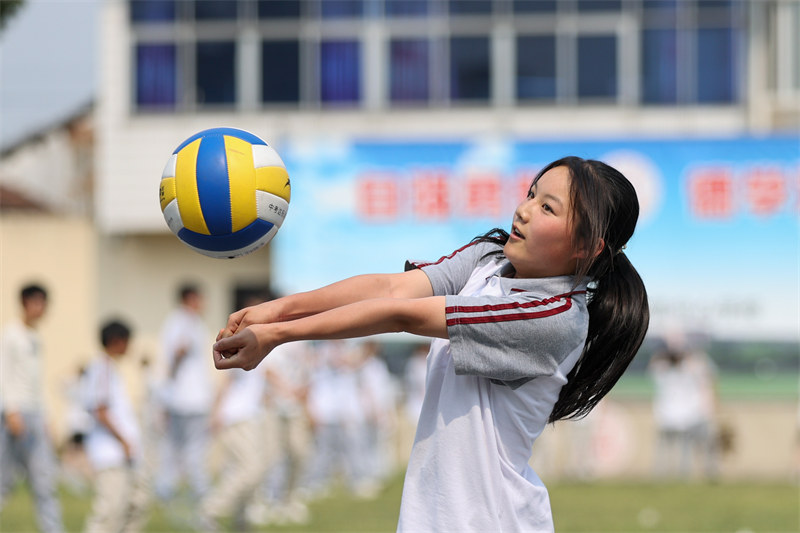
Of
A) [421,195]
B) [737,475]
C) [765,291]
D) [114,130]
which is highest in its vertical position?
[114,130]

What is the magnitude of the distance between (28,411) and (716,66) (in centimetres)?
1585

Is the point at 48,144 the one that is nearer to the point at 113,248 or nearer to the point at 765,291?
the point at 113,248

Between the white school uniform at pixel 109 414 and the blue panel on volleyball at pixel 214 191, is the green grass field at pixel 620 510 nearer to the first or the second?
the white school uniform at pixel 109 414

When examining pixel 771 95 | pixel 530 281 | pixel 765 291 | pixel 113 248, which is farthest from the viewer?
pixel 113 248

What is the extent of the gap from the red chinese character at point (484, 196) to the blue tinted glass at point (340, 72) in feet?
14.6

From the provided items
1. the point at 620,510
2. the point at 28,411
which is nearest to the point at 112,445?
the point at 28,411

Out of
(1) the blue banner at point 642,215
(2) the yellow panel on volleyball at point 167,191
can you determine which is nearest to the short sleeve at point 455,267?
(2) the yellow panel on volleyball at point 167,191

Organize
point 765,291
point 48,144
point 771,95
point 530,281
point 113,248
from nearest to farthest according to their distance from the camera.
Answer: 1. point 530,281
2. point 765,291
3. point 771,95
4. point 113,248
5. point 48,144

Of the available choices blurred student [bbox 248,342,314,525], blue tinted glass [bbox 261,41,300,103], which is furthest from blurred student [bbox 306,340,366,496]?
blue tinted glass [bbox 261,41,300,103]

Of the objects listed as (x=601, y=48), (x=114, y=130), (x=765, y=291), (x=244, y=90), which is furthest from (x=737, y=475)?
(x=114, y=130)

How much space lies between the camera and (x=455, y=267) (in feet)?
12.3

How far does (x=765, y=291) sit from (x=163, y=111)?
11.2 metres

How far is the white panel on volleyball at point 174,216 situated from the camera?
3.81 m

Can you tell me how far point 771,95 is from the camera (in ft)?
71.7
